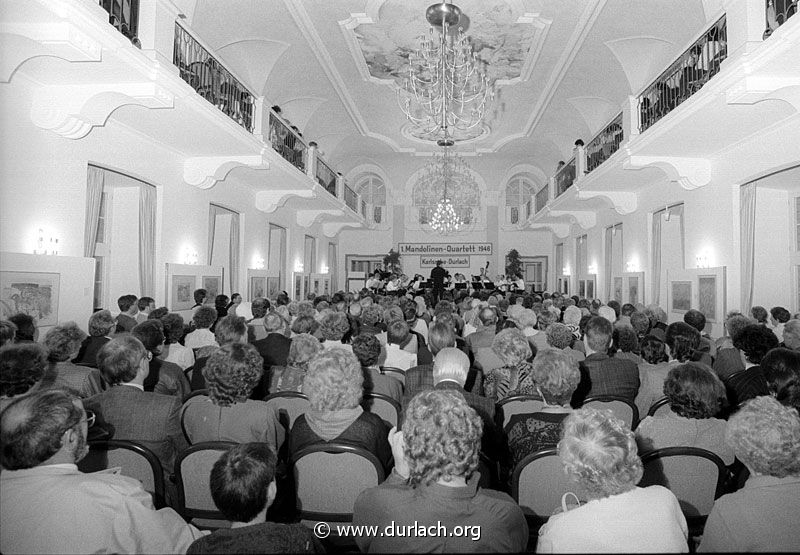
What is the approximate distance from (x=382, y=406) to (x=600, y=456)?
5.87 ft

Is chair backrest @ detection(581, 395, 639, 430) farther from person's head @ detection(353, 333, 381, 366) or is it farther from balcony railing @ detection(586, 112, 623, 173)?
balcony railing @ detection(586, 112, 623, 173)

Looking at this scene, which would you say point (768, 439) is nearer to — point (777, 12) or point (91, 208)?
point (777, 12)

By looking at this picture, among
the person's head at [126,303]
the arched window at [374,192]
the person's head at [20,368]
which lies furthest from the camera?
the arched window at [374,192]

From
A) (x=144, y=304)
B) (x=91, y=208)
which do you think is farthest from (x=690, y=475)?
(x=91, y=208)

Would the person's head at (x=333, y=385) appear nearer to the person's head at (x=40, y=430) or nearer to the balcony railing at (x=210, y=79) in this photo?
the person's head at (x=40, y=430)

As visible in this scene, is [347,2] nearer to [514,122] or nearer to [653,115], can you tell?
[653,115]

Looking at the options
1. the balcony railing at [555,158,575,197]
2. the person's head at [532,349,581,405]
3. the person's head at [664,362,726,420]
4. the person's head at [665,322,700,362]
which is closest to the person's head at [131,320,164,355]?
the person's head at [532,349,581,405]

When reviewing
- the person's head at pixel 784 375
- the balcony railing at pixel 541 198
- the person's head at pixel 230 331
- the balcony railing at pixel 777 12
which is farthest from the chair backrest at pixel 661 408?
the balcony railing at pixel 541 198

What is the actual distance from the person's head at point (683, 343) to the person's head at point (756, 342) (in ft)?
1.13

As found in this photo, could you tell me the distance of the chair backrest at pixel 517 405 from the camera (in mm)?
3027

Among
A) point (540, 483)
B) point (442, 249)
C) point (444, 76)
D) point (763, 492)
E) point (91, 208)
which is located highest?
point (444, 76)

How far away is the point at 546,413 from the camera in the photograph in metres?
2.53

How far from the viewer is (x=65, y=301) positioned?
5.52m

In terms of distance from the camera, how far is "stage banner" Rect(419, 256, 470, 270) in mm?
20766
